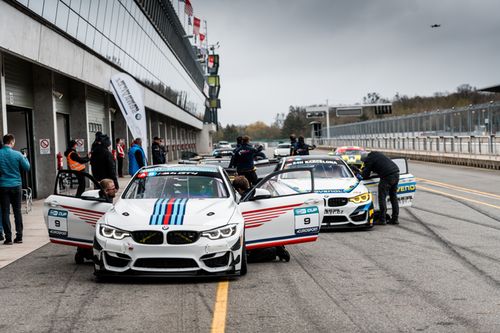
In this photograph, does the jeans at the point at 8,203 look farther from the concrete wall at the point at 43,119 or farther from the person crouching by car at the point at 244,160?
the concrete wall at the point at 43,119

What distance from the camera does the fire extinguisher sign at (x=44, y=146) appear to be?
2327cm

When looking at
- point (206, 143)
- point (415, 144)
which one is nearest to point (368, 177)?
point (415, 144)

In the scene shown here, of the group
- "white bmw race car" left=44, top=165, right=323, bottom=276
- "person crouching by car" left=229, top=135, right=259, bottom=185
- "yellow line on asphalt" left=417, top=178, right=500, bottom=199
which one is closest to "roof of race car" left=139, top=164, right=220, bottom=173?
"white bmw race car" left=44, top=165, right=323, bottom=276

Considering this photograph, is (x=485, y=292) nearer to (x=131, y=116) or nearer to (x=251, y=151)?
(x=251, y=151)

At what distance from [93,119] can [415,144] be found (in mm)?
27846

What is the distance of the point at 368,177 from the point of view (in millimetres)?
14227

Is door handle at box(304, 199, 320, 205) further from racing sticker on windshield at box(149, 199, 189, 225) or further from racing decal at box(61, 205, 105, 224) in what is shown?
racing decal at box(61, 205, 105, 224)

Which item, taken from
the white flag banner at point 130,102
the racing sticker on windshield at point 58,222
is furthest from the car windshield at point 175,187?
the white flag banner at point 130,102

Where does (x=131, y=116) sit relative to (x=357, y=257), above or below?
above

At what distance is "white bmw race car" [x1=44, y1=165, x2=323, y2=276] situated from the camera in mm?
7863

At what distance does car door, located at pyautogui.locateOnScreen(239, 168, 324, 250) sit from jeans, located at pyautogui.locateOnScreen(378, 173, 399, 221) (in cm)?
467

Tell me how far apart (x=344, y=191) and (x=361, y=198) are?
324 millimetres

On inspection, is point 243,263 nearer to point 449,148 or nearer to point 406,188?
point 406,188

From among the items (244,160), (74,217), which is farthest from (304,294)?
(244,160)
